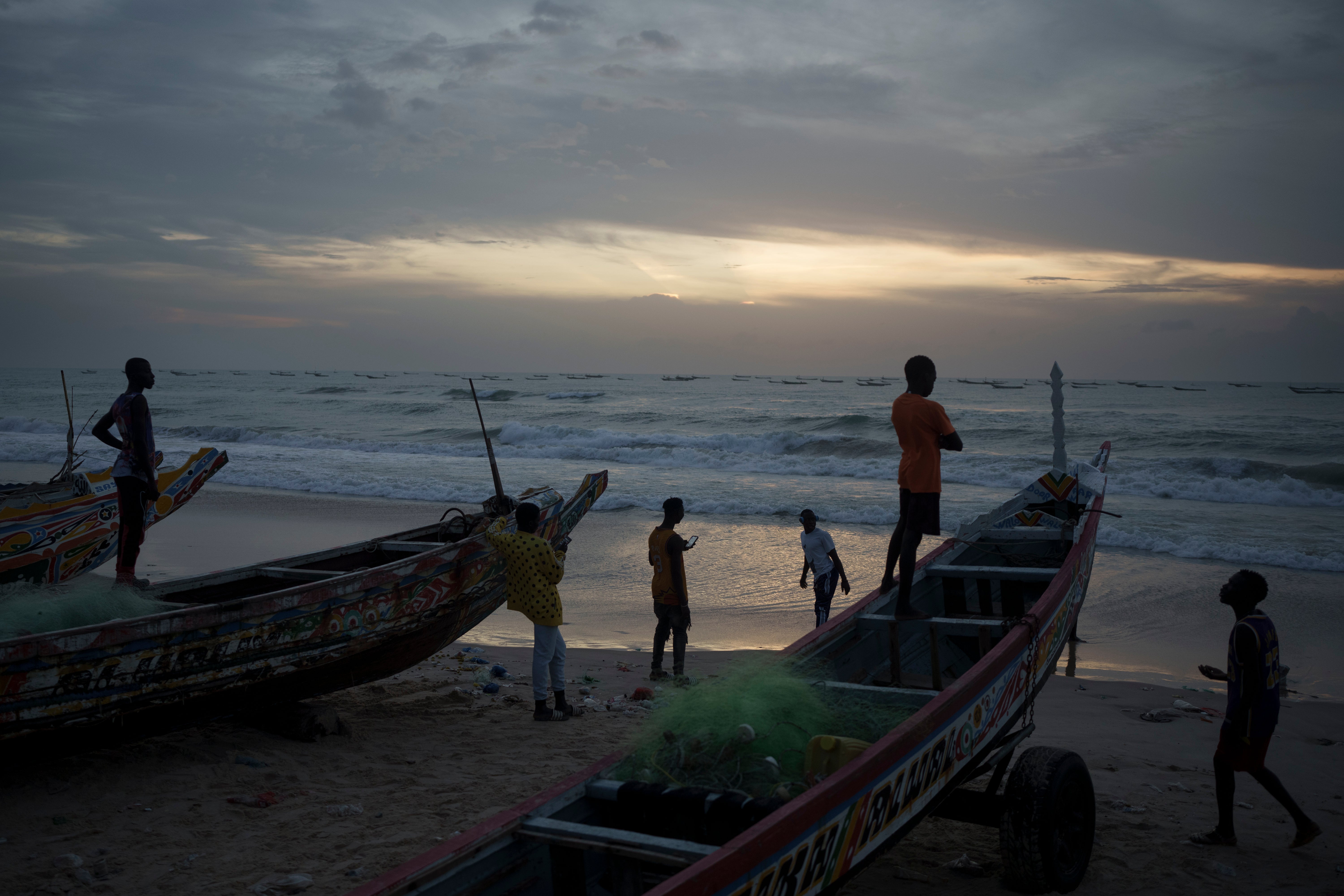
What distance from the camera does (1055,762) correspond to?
13.3ft

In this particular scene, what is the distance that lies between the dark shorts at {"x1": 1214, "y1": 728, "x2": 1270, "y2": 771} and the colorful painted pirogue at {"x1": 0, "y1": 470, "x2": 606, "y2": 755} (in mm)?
5014

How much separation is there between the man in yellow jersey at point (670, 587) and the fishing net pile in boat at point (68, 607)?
3.69 m

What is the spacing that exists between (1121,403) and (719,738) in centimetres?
5762

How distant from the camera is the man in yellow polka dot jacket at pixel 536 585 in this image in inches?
249

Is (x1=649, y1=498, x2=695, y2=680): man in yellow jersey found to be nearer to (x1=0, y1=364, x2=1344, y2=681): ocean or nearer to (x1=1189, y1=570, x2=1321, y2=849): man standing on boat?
(x1=0, y1=364, x2=1344, y2=681): ocean

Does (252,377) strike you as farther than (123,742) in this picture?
Yes

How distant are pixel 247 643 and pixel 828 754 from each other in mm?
3713

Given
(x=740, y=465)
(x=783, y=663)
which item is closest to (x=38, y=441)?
(x=740, y=465)

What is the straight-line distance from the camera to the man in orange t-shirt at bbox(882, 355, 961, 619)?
510cm

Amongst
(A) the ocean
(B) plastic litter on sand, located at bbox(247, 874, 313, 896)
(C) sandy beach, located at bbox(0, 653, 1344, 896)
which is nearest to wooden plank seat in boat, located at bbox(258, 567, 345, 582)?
(C) sandy beach, located at bbox(0, 653, 1344, 896)

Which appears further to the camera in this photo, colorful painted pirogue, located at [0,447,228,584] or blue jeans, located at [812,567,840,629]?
blue jeans, located at [812,567,840,629]

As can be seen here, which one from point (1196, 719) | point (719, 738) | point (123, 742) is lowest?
point (1196, 719)

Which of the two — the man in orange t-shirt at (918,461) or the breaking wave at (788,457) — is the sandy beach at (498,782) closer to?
the man in orange t-shirt at (918,461)

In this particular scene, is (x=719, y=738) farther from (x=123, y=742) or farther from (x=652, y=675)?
(x=652, y=675)
